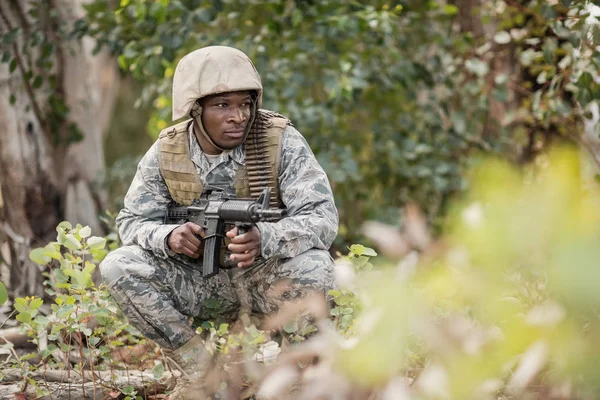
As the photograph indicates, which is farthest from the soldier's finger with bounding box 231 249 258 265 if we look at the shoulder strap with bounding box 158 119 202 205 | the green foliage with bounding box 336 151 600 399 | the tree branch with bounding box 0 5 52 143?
the tree branch with bounding box 0 5 52 143

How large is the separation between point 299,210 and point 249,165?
31 centimetres

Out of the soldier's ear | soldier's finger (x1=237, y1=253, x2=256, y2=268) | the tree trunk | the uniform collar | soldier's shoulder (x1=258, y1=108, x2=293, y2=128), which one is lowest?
the tree trunk

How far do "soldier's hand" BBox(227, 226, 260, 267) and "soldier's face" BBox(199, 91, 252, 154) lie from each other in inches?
18.3

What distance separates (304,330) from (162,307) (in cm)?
59

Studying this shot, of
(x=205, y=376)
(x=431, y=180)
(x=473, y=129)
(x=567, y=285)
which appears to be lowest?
(x=431, y=180)

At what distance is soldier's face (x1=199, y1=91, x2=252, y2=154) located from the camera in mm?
3236

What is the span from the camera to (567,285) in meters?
1.14

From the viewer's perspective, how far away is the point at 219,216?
300 cm

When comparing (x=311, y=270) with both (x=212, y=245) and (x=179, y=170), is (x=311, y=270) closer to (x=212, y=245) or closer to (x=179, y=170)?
(x=212, y=245)

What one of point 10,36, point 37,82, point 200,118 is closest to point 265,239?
point 200,118

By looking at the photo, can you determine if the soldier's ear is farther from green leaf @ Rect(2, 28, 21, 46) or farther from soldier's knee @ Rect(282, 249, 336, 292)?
green leaf @ Rect(2, 28, 21, 46)

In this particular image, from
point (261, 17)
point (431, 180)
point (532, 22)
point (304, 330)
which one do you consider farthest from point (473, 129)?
point (304, 330)

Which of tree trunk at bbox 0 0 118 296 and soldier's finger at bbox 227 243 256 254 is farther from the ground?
soldier's finger at bbox 227 243 256 254

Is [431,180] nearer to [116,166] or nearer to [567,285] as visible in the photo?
[116,166]
